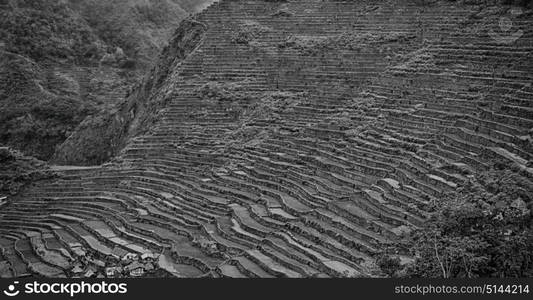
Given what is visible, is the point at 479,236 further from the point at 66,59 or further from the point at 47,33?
the point at 47,33

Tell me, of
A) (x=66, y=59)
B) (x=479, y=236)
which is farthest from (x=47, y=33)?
(x=479, y=236)

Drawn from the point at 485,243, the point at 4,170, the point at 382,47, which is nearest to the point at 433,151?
the point at 485,243

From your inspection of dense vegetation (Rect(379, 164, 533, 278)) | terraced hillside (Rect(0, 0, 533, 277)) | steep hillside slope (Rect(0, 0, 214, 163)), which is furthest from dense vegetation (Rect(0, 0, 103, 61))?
dense vegetation (Rect(379, 164, 533, 278))

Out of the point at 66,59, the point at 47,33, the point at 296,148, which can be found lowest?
the point at 296,148

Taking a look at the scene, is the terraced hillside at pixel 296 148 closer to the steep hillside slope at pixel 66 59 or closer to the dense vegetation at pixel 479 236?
the dense vegetation at pixel 479 236

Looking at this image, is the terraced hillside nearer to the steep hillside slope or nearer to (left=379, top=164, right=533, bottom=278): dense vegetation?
(left=379, top=164, right=533, bottom=278): dense vegetation

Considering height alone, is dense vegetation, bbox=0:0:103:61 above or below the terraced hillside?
above

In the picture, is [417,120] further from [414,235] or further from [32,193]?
[32,193]

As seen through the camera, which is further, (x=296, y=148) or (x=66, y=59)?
(x=66, y=59)
